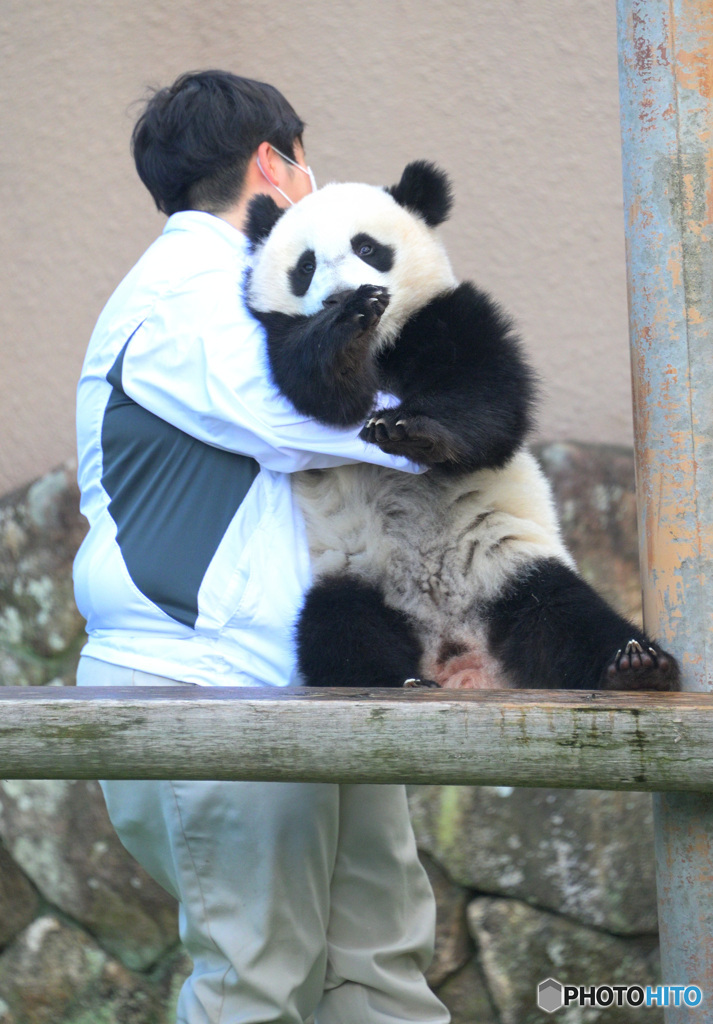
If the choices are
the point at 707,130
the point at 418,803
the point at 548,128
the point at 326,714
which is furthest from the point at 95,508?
the point at 548,128

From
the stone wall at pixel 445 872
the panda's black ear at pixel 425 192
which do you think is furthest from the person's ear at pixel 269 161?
the stone wall at pixel 445 872

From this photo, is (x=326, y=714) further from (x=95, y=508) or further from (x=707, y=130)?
(x=707, y=130)

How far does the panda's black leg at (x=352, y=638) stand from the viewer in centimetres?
189

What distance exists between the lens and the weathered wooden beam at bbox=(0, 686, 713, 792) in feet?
4.39

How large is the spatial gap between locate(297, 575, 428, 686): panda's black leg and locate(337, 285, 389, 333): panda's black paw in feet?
1.72

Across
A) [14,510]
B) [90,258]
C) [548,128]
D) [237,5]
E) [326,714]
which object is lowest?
[14,510]

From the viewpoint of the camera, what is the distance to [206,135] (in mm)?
2064

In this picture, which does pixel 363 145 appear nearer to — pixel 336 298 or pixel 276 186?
pixel 276 186

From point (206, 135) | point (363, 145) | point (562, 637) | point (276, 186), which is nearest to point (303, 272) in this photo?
point (276, 186)

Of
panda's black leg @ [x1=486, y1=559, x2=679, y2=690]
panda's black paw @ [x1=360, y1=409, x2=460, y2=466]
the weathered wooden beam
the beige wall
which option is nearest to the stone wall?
the beige wall

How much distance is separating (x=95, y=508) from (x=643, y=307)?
1.04 m

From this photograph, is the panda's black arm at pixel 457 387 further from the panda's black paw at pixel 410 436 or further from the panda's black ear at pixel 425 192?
the panda's black ear at pixel 425 192

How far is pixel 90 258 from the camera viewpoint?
124 inches

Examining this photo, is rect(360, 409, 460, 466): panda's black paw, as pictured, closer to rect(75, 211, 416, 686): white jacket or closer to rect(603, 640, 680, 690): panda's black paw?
rect(75, 211, 416, 686): white jacket
